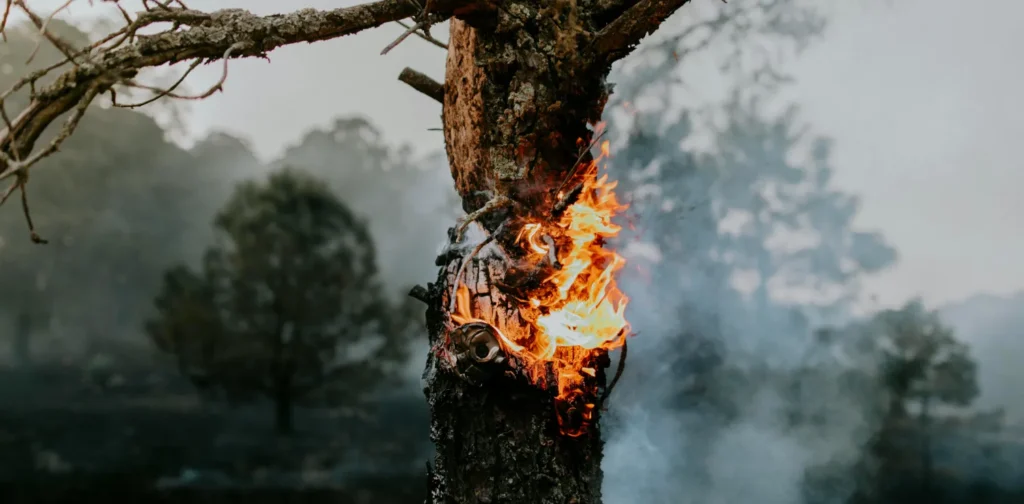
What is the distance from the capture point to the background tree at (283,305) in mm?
5398

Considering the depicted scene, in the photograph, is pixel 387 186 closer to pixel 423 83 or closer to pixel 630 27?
pixel 423 83

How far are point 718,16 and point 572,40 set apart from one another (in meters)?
2.71

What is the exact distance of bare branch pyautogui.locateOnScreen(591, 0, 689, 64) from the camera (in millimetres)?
2496

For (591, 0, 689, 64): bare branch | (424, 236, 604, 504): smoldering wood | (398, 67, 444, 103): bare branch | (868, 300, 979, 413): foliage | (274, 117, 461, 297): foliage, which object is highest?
(274, 117, 461, 297): foliage

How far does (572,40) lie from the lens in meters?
2.61

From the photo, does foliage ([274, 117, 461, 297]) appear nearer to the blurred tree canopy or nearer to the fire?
the blurred tree canopy

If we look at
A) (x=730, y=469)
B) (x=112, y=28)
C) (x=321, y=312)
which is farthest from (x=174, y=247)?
(x=730, y=469)

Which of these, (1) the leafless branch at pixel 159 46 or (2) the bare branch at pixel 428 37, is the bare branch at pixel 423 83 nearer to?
(2) the bare branch at pixel 428 37

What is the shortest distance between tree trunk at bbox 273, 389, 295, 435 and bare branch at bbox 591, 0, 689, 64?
3.91m

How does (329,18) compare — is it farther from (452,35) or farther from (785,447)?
(785,447)

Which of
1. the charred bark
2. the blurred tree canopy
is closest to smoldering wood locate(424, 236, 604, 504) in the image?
the charred bark

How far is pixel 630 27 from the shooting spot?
8.30 feet

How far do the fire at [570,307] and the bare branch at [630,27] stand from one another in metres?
0.41

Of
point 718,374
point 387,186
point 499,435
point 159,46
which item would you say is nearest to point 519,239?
point 499,435
